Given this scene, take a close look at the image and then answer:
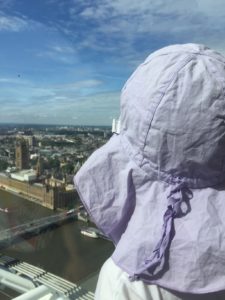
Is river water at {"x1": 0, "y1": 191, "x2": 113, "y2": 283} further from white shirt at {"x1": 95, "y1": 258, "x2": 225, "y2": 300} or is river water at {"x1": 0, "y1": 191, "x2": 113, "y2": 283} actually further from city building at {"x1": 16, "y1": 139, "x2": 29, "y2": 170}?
white shirt at {"x1": 95, "y1": 258, "x2": 225, "y2": 300}

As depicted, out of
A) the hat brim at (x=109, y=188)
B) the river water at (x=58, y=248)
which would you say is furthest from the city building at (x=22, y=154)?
the hat brim at (x=109, y=188)

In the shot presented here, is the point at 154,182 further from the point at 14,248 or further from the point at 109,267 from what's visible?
the point at 14,248

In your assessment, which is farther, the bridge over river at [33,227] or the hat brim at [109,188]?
the bridge over river at [33,227]

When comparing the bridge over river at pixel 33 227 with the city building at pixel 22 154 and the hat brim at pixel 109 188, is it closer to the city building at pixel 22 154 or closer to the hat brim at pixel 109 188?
the city building at pixel 22 154

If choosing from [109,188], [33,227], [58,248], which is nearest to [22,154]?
[33,227]

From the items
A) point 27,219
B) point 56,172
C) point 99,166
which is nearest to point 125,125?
point 99,166
